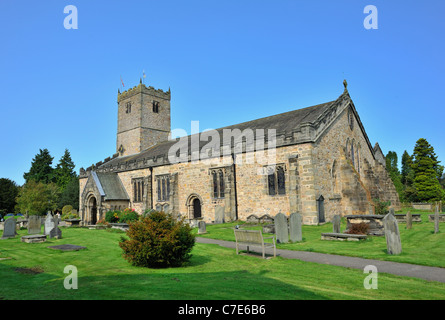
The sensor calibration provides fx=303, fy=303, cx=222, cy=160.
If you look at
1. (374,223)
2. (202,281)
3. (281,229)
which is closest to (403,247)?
(374,223)

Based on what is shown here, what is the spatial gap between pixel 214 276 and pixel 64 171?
7178 cm

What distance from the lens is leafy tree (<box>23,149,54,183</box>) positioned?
68312 millimetres

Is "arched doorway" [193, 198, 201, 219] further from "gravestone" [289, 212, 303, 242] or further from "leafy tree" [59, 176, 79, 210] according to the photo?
"leafy tree" [59, 176, 79, 210]

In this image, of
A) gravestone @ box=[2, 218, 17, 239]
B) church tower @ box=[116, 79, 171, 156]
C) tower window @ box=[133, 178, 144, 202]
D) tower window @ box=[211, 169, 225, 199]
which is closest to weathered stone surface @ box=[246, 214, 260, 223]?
tower window @ box=[211, 169, 225, 199]

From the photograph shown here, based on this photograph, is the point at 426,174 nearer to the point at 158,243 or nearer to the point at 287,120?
the point at 287,120

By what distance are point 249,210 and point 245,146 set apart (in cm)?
540

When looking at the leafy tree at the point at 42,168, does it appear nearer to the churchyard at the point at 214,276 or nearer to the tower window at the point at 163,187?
the tower window at the point at 163,187

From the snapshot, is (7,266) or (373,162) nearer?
(7,266)

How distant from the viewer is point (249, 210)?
25.2 metres

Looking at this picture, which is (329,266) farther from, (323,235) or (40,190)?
(40,190)

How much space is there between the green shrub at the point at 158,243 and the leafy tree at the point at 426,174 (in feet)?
139

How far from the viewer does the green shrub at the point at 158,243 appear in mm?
9250

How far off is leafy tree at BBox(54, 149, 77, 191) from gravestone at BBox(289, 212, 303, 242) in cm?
6439
